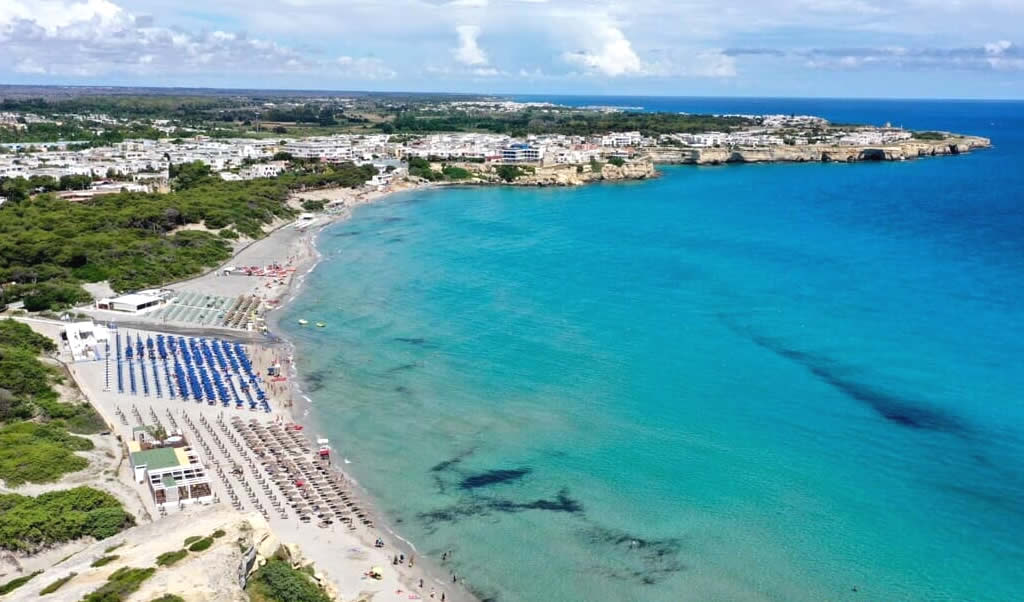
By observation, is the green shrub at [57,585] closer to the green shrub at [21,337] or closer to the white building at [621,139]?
the green shrub at [21,337]

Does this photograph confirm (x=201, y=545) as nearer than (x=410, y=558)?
Yes

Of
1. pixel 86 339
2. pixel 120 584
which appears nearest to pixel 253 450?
pixel 120 584

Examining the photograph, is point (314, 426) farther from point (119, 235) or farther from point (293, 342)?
point (119, 235)

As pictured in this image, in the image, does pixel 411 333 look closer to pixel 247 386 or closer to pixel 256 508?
pixel 247 386

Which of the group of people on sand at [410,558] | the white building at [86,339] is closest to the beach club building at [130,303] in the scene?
the white building at [86,339]

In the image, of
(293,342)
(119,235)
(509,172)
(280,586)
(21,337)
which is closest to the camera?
(280,586)

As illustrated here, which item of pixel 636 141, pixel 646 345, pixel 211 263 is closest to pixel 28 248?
pixel 211 263
